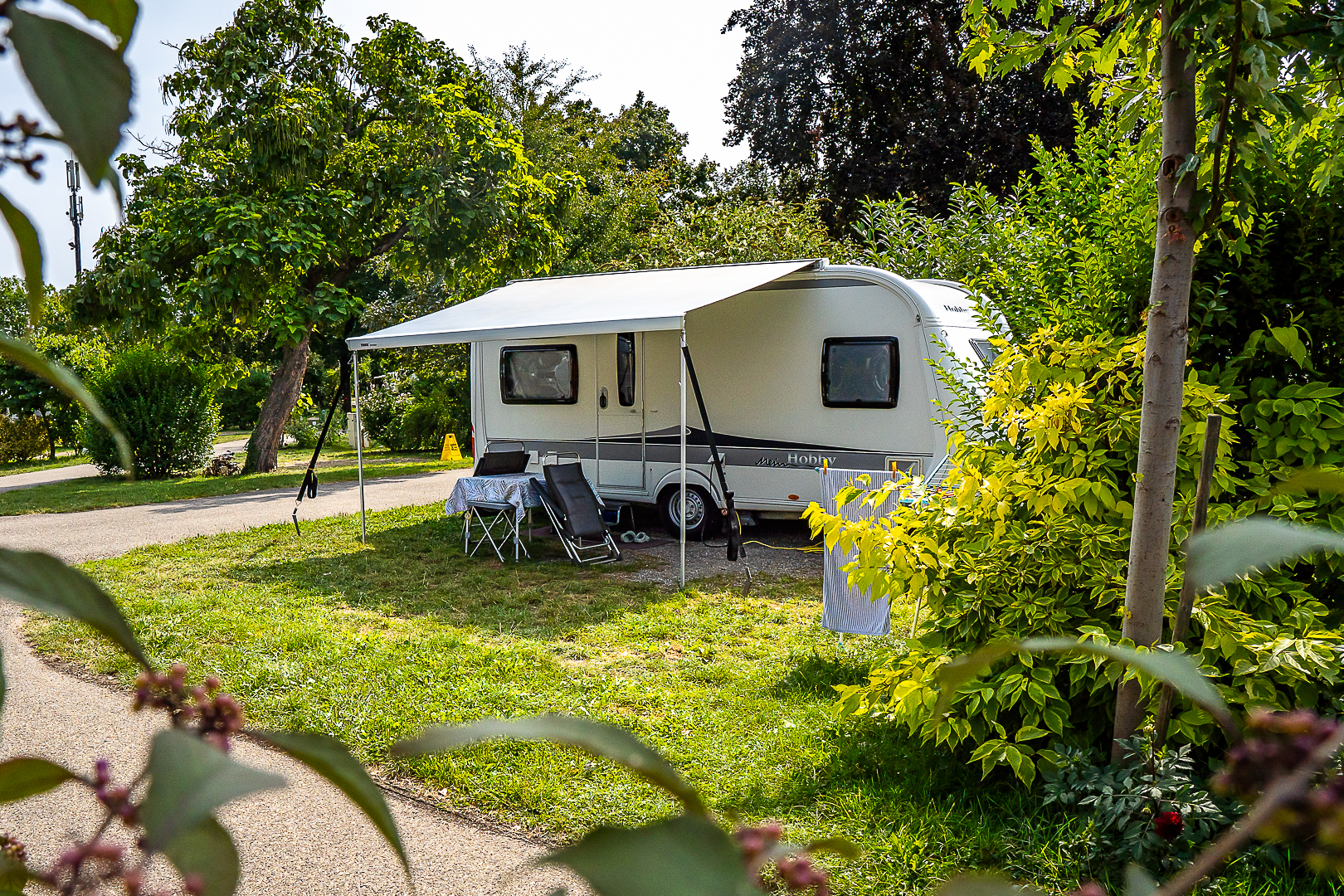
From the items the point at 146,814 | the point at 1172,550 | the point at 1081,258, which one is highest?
the point at 1081,258

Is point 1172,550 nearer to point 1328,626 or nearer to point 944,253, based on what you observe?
point 1328,626

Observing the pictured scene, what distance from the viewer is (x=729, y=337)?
372 inches

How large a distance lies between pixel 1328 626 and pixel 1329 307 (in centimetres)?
108

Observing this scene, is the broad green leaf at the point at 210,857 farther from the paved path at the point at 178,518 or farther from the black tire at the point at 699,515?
the paved path at the point at 178,518

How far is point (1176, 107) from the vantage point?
101 inches

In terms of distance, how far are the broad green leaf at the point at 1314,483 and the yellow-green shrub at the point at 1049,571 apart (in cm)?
280

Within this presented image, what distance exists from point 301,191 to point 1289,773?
1653cm

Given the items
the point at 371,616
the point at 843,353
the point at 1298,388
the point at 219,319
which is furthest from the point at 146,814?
the point at 219,319

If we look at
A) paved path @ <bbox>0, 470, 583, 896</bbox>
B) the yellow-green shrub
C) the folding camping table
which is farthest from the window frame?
the yellow-green shrub

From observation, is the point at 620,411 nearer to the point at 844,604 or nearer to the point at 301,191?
the point at 844,604

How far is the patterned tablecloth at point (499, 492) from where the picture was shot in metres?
8.59

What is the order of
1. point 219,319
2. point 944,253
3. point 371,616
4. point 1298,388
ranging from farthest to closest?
point 219,319 < point 944,253 < point 371,616 < point 1298,388

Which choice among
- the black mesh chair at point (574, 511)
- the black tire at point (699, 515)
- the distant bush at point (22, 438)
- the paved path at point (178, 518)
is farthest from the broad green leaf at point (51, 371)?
the distant bush at point (22, 438)

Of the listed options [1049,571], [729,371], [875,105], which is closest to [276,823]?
[1049,571]
